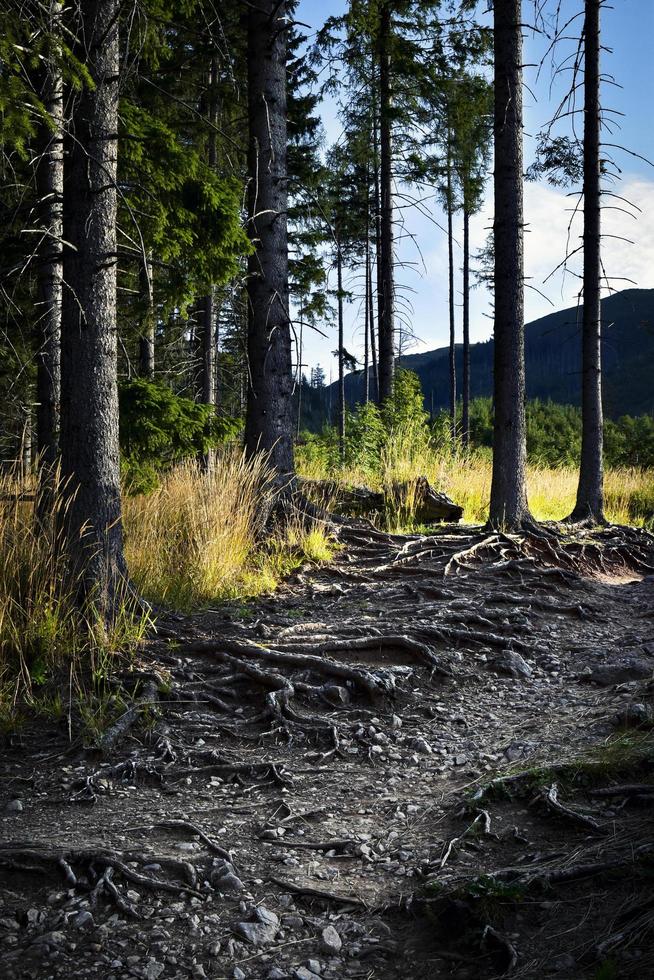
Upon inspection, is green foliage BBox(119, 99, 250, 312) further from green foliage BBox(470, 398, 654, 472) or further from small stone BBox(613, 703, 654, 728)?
green foliage BBox(470, 398, 654, 472)

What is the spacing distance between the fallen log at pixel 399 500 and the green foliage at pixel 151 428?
2773mm

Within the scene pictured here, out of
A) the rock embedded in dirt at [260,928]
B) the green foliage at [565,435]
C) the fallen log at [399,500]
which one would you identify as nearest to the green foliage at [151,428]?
the fallen log at [399,500]

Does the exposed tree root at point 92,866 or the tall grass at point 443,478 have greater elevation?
the tall grass at point 443,478

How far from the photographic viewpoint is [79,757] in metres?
3.64

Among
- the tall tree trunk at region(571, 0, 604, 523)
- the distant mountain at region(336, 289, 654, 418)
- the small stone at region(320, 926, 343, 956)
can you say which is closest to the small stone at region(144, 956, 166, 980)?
the small stone at region(320, 926, 343, 956)

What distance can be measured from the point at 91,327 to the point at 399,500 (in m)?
5.87

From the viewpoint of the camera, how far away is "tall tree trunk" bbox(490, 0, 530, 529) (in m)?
8.81

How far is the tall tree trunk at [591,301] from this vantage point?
10969mm

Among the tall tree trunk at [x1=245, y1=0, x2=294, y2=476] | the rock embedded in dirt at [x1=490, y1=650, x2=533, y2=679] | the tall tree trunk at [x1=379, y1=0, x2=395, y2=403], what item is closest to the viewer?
the rock embedded in dirt at [x1=490, y1=650, x2=533, y2=679]

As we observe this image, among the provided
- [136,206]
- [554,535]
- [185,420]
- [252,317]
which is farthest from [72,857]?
[554,535]

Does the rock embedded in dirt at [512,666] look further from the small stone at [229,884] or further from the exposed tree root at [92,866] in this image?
the exposed tree root at [92,866]

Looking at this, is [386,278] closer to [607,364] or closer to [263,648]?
[263,648]

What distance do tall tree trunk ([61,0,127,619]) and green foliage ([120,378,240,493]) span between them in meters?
1.82

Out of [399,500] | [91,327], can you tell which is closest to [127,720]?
[91,327]
